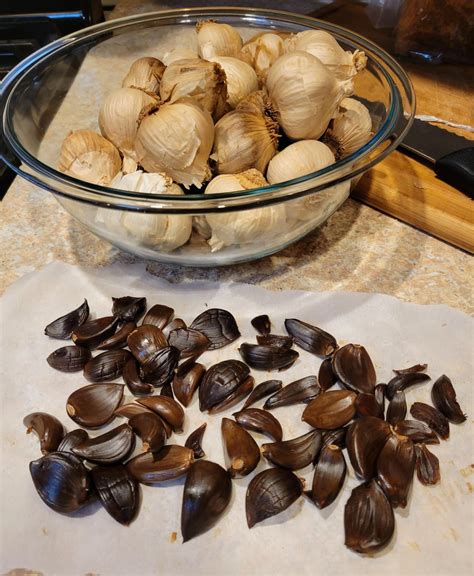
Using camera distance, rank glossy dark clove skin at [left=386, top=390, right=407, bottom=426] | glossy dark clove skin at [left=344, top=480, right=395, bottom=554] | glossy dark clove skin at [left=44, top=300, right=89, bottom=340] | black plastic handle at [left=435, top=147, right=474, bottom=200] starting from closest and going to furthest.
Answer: glossy dark clove skin at [left=344, top=480, right=395, bottom=554]
glossy dark clove skin at [left=386, top=390, right=407, bottom=426]
glossy dark clove skin at [left=44, top=300, right=89, bottom=340]
black plastic handle at [left=435, top=147, right=474, bottom=200]

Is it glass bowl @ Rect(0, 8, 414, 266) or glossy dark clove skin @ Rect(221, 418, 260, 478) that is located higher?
glass bowl @ Rect(0, 8, 414, 266)

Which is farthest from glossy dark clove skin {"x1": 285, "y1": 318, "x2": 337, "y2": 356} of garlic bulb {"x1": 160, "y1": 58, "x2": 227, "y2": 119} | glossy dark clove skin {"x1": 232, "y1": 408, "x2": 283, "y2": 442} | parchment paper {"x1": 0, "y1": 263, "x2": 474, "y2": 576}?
garlic bulb {"x1": 160, "y1": 58, "x2": 227, "y2": 119}

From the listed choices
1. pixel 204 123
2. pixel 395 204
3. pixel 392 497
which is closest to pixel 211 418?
pixel 392 497

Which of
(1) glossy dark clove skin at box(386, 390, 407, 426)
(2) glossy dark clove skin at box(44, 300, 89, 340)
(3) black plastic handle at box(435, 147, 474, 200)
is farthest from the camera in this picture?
(3) black plastic handle at box(435, 147, 474, 200)

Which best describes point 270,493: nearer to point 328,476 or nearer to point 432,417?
point 328,476

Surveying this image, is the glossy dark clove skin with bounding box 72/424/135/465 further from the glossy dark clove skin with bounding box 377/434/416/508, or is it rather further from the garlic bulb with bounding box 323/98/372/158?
the garlic bulb with bounding box 323/98/372/158

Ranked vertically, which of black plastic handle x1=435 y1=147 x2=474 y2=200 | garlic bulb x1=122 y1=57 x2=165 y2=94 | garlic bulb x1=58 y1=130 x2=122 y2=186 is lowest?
black plastic handle x1=435 y1=147 x2=474 y2=200

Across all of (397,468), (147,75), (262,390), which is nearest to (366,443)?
(397,468)
